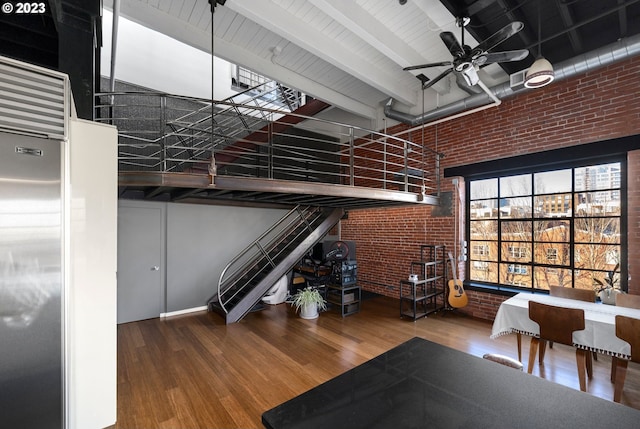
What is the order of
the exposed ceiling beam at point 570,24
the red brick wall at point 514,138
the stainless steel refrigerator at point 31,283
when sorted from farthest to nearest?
the red brick wall at point 514,138 → the exposed ceiling beam at point 570,24 → the stainless steel refrigerator at point 31,283

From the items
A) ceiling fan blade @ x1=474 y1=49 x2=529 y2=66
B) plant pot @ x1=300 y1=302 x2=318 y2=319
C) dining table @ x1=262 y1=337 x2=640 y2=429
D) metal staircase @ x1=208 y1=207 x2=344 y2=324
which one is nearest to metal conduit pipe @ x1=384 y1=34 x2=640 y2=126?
ceiling fan blade @ x1=474 y1=49 x2=529 y2=66

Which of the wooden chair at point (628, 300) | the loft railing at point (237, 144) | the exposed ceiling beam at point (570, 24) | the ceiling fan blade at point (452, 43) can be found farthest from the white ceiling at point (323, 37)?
the wooden chair at point (628, 300)

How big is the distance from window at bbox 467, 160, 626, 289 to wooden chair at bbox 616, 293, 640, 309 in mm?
965

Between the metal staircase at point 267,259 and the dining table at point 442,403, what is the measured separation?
4.24 meters

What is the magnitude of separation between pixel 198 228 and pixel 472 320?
5426 mm

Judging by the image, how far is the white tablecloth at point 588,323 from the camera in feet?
8.20

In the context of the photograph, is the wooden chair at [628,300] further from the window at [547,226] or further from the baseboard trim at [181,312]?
the baseboard trim at [181,312]

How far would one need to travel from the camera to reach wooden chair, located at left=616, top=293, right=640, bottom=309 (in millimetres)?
3051

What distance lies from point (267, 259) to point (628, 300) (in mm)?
5416

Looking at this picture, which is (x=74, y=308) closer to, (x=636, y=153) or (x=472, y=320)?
(x=472, y=320)

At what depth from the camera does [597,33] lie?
3.60 metres

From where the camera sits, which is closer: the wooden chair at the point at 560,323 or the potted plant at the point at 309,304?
the wooden chair at the point at 560,323

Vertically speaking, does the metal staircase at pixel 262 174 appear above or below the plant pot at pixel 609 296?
above

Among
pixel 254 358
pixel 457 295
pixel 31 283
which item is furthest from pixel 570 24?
pixel 31 283
